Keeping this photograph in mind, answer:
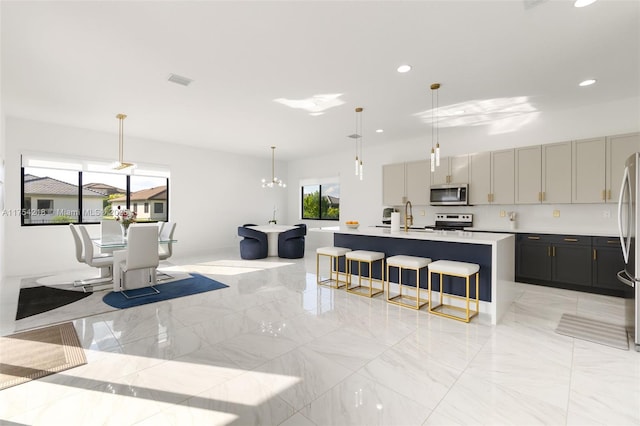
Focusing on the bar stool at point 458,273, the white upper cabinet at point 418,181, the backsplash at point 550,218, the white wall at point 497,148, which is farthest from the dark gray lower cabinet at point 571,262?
the bar stool at point 458,273

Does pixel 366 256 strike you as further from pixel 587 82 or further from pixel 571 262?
pixel 587 82

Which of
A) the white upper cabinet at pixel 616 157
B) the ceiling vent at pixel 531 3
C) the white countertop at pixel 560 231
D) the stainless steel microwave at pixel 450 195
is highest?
the ceiling vent at pixel 531 3

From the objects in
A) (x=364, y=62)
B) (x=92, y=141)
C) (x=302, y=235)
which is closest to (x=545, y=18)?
(x=364, y=62)

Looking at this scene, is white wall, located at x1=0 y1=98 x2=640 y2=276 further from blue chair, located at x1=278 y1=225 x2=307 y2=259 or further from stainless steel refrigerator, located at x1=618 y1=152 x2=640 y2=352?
stainless steel refrigerator, located at x1=618 y1=152 x2=640 y2=352

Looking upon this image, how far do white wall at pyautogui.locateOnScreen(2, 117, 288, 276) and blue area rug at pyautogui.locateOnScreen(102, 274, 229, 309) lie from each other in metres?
2.52

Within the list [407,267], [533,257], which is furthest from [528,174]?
[407,267]

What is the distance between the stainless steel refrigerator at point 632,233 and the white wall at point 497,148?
1.95 meters

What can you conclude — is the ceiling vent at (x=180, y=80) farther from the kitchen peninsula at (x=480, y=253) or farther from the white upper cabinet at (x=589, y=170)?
the white upper cabinet at (x=589, y=170)

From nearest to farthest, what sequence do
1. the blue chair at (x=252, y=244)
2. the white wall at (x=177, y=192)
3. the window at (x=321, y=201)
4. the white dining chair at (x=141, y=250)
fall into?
the white dining chair at (x=141, y=250) → the white wall at (x=177, y=192) → the blue chair at (x=252, y=244) → the window at (x=321, y=201)

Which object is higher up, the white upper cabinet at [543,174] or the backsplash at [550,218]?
the white upper cabinet at [543,174]

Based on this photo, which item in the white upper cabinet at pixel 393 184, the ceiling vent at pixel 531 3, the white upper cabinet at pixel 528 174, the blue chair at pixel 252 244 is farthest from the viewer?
the blue chair at pixel 252 244

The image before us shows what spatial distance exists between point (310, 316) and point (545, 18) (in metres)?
3.58

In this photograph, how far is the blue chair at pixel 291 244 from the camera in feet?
23.9

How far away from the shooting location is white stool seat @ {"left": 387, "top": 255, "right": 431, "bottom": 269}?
11.9ft
